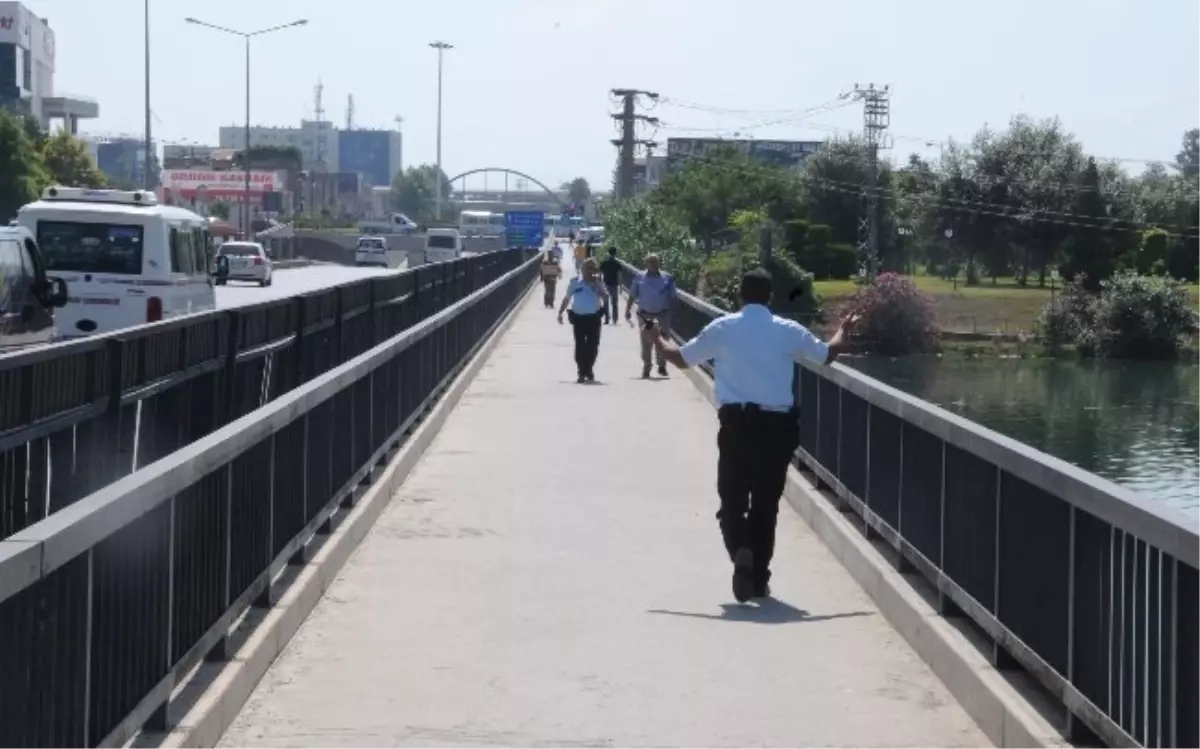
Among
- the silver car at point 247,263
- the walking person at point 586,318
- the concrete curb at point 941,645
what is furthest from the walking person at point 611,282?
the concrete curb at point 941,645

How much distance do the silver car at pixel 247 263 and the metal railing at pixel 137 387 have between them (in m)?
49.6

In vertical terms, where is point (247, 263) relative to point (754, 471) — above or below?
above

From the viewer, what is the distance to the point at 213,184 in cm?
16962

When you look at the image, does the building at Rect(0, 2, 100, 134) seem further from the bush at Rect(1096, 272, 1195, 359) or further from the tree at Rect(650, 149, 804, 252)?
the bush at Rect(1096, 272, 1195, 359)

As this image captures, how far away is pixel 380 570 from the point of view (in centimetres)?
1177

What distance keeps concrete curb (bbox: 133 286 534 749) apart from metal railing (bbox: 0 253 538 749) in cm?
11

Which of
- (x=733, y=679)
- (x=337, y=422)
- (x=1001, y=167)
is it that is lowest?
(x=733, y=679)

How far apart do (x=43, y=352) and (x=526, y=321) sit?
38.9 meters

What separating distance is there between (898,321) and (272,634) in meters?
72.4

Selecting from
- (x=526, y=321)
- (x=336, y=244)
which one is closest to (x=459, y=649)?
(x=526, y=321)

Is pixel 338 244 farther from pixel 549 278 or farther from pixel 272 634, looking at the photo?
pixel 272 634

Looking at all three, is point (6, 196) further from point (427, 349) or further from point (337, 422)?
point (337, 422)

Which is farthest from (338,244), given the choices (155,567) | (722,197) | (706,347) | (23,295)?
(155,567)

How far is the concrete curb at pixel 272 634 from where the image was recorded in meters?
7.16
